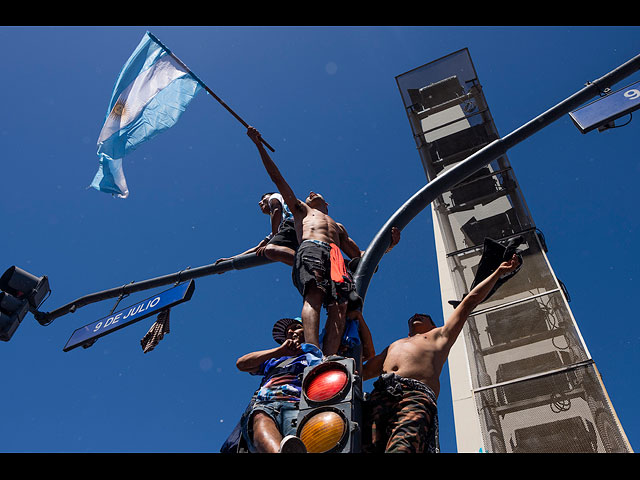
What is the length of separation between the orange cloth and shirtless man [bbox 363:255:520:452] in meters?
0.83

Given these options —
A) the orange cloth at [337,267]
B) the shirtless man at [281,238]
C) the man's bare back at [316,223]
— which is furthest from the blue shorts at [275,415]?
the shirtless man at [281,238]

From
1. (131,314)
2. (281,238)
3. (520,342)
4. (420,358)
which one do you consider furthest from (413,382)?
(520,342)

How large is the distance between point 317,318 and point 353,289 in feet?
1.28

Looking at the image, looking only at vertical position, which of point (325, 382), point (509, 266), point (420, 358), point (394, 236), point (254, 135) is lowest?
point (325, 382)

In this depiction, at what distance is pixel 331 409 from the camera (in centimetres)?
261

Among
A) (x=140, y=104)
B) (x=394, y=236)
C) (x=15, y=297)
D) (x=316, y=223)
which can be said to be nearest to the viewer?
(x=394, y=236)

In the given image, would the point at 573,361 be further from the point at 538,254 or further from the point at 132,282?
the point at 132,282

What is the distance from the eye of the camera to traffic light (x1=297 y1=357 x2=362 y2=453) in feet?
8.14

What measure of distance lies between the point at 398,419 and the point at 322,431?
1077 millimetres

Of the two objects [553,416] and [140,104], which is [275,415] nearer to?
[140,104]

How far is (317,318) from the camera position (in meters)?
4.05

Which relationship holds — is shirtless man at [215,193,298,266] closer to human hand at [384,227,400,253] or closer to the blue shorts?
human hand at [384,227,400,253]

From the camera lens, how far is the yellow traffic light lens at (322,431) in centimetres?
248

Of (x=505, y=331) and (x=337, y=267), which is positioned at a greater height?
(x=505, y=331)
